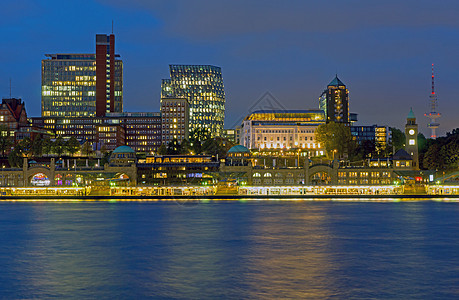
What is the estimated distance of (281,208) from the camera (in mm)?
130875

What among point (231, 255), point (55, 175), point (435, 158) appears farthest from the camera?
point (55, 175)

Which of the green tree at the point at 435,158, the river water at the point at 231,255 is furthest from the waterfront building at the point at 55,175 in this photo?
the green tree at the point at 435,158

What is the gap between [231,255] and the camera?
68.5 m

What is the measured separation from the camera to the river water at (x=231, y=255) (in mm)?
50875

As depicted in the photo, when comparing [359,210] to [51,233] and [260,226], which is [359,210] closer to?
[260,226]

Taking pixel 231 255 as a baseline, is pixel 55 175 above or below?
above

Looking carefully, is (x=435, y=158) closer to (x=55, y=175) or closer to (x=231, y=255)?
(x=55, y=175)

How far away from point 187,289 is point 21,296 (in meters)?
14.3

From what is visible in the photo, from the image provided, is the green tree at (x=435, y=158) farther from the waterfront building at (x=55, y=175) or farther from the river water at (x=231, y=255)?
the waterfront building at (x=55, y=175)

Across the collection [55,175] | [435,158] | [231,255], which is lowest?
[231,255]

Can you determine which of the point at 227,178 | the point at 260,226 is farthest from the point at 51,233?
the point at 227,178

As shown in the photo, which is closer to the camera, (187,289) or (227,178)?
(187,289)

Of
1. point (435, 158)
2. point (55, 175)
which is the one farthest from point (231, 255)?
point (55, 175)

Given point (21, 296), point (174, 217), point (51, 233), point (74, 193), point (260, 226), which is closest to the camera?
point (21, 296)
